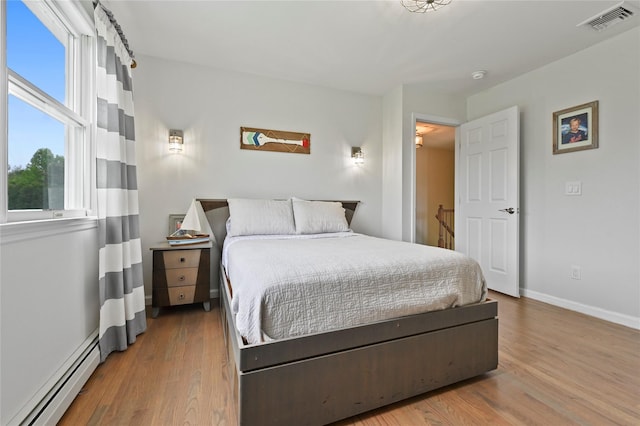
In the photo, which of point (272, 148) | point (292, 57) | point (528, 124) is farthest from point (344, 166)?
point (528, 124)

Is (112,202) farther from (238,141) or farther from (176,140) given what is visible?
(238,141)

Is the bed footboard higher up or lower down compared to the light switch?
lower down

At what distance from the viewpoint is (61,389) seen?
Answer: 1305 mm

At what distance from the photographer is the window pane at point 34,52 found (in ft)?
3.94

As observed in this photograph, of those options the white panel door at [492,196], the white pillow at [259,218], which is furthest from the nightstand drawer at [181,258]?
the white panel door at [492,196]

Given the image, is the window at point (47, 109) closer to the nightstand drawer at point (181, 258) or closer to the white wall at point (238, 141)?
the nightstand drawer at point (181, 258)

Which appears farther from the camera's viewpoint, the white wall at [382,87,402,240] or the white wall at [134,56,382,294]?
the white wall at [382,87,402,240]

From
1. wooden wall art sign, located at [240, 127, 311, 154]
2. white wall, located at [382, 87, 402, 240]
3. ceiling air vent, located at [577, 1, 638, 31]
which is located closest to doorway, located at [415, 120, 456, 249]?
white wall, located at [382, 87, 402, 240]

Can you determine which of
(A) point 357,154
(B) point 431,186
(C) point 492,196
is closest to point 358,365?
(A) point 357,154

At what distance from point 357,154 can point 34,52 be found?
114 inches

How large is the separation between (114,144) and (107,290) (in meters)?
0.95

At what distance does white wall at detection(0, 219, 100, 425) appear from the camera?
1017 millimetres

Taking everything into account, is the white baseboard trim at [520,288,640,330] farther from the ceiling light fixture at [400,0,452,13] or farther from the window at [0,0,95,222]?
the window at [0,0,95,222]

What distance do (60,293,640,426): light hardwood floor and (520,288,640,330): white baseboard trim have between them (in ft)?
0.51
